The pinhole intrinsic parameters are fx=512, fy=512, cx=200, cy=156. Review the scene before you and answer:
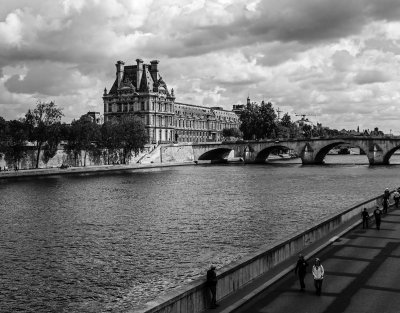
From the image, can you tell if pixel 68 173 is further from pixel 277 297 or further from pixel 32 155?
pixel 277 297

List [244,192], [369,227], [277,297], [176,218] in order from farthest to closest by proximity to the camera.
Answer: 1. [244,192]
2. [176,218]
3. [369,227]
4. [277,297]

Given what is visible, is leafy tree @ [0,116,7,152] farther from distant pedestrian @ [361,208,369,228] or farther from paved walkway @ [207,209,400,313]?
paved walkway @ [207,209,400,313]

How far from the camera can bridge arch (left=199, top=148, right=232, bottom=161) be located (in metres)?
168

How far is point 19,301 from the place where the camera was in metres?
25.5

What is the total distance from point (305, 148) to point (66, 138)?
224 feet

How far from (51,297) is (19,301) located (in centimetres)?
155

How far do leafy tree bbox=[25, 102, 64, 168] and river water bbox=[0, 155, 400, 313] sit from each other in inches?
1112

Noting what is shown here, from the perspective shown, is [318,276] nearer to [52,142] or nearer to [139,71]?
[52,142]

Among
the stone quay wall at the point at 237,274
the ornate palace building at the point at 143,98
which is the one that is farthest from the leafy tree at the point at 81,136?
the stone quay wall at the point at 237,274

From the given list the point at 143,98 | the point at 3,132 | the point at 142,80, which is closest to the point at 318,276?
the point at 3,132

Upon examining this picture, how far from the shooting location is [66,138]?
11494 cm

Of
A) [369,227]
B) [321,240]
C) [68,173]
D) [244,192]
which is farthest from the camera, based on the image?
[68,173]

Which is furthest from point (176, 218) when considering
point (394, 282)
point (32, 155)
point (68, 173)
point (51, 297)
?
point (32, 155)

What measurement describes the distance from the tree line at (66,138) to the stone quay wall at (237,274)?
82.7 meters
